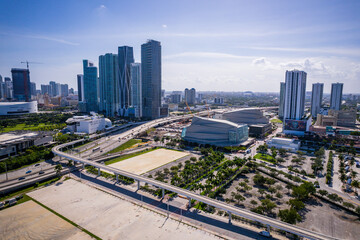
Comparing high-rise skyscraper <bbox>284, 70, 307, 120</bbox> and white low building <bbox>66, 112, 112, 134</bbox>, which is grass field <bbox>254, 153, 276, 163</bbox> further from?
white low building <bbox>66, 112, 112, 134</bbox>

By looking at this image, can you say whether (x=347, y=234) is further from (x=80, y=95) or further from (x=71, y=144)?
(x=80, y=95)

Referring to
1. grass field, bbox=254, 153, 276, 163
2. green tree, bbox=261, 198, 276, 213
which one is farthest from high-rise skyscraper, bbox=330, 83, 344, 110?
green tree, bbox=261, 198, 276, 213

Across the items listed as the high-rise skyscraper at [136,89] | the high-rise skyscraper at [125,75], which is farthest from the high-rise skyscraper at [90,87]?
the high-rise skyscraper at [136,89]

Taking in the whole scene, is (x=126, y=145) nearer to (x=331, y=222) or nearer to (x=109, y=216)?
(x=109, y=216)

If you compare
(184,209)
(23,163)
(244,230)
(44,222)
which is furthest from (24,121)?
(244,230)

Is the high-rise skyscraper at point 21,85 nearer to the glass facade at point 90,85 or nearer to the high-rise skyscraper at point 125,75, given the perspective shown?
the glass facade at point 90,85

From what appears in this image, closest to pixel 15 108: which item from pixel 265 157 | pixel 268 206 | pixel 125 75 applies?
pixel 125 75
